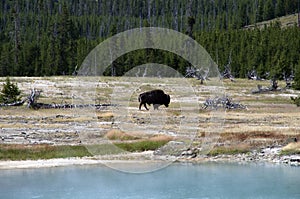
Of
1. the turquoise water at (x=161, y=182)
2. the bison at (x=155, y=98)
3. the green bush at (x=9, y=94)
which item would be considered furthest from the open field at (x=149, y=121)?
the turquoise water at (x=161, y=182)

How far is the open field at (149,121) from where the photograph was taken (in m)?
38.9

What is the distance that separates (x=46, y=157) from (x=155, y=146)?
691cm

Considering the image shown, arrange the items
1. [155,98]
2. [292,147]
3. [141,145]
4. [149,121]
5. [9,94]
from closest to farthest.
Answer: [292,147]
[141,145]
[149,121]
[155,98]
[9,94]

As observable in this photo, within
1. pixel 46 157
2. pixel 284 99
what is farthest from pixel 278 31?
pixel 46 157

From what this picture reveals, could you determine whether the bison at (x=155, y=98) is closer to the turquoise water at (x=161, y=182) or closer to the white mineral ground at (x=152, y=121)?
the white mineral ground at (x=152, y=121)

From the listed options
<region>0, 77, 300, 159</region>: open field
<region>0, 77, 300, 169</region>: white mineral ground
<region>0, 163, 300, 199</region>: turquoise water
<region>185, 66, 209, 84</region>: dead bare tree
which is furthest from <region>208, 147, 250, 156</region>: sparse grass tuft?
<region>185, 66, 209, 84</region>: dead bare tree

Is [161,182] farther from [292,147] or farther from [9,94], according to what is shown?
[9,94]

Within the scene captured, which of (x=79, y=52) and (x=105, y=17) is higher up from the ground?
(x=105, y=17)

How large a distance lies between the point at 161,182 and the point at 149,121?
19064 mm

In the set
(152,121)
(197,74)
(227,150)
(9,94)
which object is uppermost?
(197,74)

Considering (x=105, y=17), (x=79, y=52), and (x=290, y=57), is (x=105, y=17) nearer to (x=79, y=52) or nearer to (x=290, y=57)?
(x=79, y=52)

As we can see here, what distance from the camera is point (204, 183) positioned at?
30.1 metres

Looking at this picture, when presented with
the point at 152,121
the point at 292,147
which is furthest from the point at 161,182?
the point at 152,121

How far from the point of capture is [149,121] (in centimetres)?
4988
